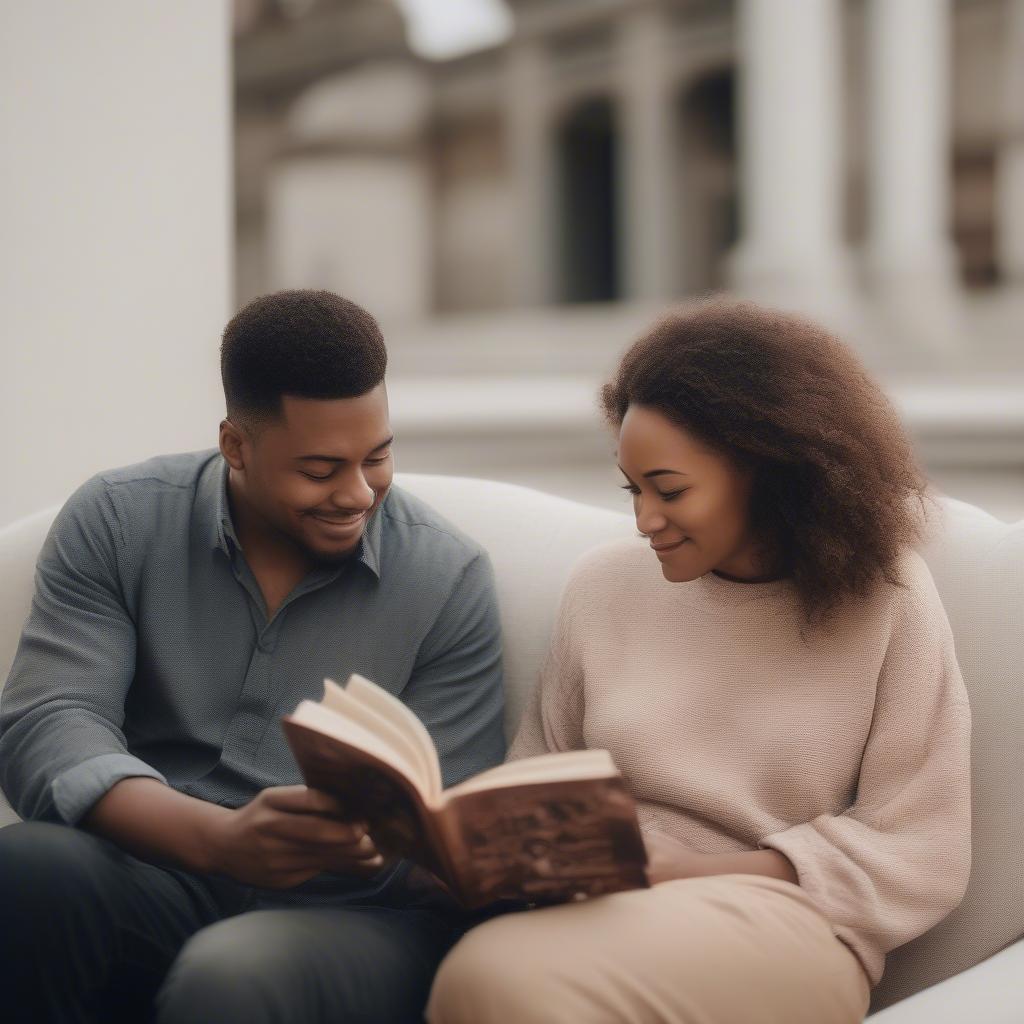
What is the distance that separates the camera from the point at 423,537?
2018 mm

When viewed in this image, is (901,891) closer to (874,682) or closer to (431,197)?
(874,682)

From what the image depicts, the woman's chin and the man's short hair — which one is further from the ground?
the man's short hair

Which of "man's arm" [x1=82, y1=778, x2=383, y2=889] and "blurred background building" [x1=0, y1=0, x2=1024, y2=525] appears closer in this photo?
"man's arm" [x1=82, y1=778, x2=383, y2=889]

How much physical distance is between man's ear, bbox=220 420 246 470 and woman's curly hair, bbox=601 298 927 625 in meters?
0.50

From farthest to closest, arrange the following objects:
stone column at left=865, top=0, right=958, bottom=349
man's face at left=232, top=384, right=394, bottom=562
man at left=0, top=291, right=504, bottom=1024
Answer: stone column at left=865, top=0, right=958, bottom=349 → man's face at left=232, top=384, right=394, bottom=562 → man at left=0, top=291, right=504, bottom=1024

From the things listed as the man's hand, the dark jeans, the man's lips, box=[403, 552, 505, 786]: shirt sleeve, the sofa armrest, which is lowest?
the sofa armrest

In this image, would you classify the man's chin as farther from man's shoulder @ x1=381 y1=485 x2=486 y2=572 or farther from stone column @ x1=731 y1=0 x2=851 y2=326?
stone column @ x1=731 y1=0 x2=851 y2=326

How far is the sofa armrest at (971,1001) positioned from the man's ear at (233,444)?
997mm

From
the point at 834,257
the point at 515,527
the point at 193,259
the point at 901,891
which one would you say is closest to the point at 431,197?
the point at 834,257

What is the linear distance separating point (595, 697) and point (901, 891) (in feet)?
1.41

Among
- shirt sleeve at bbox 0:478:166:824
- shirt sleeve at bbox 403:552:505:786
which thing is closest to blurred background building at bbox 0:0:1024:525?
shirt sleeve at bbox 403:552:505:786

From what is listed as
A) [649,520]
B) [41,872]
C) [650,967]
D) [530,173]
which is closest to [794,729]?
[649,520]

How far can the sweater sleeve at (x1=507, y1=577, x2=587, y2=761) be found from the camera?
75.8 inches

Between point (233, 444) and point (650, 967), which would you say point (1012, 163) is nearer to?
point (233, 444)
